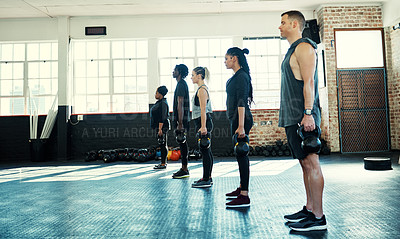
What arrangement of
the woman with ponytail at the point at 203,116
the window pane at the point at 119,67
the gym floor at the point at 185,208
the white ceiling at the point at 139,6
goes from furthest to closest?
the window pane at the point at 119,67
the white ceiling at the point at 139,6
the woman with ponytail at the point at 203,116
the gym floor at the point at 185,208

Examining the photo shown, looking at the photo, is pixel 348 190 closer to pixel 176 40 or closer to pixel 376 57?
pixel 376 57

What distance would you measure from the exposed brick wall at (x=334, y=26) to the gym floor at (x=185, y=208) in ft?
10.5

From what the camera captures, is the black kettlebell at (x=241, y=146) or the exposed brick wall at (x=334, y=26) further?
the exposed brick wall at (x=334, y=26)

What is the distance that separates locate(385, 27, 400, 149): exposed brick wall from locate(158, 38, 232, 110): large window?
4.19 m

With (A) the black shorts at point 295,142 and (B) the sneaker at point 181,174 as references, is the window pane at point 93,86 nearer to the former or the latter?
(B) the sneaker at point 181,174

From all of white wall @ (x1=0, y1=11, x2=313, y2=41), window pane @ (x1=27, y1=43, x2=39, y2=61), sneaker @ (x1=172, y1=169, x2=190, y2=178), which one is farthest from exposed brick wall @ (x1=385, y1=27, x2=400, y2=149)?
window pane @ (x1=27, y1=43, x2=39, y2=61)

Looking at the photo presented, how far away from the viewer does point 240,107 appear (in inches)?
104

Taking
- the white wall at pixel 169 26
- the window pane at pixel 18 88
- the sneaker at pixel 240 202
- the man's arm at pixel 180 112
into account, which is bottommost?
the sneaker at pixel 240 202

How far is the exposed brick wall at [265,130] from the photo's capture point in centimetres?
789

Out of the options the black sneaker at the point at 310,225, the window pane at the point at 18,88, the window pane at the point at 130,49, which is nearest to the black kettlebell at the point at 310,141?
the black sneaker at the point at 310,225

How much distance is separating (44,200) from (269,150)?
5.52 meters

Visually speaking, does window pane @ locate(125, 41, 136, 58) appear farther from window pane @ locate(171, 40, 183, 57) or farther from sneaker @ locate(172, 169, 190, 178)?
sneaker @ locate(172, 169, 190, 178)

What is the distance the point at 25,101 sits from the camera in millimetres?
8109

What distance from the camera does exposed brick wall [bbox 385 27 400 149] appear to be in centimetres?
732
